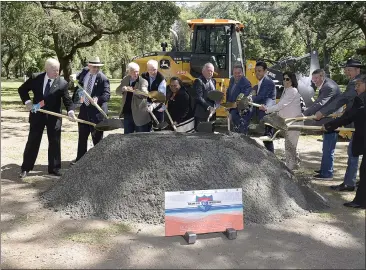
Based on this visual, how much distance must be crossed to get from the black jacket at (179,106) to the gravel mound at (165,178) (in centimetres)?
135

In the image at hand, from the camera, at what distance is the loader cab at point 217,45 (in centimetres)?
1102

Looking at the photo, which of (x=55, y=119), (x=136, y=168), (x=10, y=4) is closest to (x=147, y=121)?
(x=55, y=119)

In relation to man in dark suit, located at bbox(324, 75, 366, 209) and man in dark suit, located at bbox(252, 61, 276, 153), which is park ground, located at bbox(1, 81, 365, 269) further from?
man in dark suit, located at bbox(252, 61, 276, 153)

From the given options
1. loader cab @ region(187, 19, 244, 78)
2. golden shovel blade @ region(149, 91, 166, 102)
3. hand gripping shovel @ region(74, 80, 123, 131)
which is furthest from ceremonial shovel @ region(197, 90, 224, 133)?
loader cab @ region(187, 19, 244, 78)

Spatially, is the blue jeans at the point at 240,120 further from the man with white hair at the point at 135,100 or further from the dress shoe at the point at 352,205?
the dress shoe at the point at 352,205

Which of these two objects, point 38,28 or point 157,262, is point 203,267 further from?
point 38,28

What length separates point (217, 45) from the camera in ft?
37.1

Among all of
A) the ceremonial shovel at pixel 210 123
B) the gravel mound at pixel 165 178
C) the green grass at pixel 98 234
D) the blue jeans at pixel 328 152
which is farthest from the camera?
the blue jeans at pixel 328 152

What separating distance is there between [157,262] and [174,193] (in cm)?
58

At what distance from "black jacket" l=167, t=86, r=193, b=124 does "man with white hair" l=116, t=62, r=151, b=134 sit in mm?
410

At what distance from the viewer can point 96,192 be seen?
4820mm

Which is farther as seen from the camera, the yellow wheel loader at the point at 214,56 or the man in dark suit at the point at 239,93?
the yellow wheel loader at the point at 214,56

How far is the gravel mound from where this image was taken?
183 inches

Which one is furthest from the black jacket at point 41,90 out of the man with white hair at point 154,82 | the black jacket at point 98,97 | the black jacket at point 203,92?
the black jacket at point 203,92
